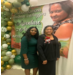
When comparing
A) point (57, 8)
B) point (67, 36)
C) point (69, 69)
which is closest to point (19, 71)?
point (69, 69)

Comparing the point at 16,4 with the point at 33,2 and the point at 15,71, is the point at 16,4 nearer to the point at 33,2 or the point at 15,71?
the point at 33,2

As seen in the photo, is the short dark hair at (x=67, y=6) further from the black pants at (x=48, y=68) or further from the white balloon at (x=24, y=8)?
the black pants at (x=48, y=68)

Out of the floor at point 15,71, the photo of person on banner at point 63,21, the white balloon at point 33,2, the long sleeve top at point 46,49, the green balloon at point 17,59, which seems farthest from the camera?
the green balloon at point 17,59

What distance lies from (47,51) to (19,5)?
0.97m

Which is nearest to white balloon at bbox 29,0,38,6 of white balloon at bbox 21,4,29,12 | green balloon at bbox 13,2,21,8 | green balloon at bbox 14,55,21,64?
white balloon at bbox 21,4,29,12

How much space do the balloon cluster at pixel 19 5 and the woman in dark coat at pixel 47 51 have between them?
23.1 inches

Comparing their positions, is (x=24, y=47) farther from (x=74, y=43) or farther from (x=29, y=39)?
(x=74, y=43)

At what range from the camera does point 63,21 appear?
1.16 meters

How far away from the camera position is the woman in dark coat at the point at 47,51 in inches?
40.1

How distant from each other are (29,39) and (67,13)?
27.4 inches

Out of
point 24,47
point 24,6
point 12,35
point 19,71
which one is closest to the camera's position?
point 24,47

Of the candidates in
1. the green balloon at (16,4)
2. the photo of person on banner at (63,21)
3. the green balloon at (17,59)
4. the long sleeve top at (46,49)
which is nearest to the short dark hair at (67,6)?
the photo of person on banner at (63,21)

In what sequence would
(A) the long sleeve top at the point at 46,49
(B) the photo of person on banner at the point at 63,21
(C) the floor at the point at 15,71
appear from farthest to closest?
1. (C) the floor at the point at 15,71
2. (B) the photo of person on banner at the point at 63,21
3. (A) the long sleeve top at the point at 46,49

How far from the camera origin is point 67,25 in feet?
3.72
